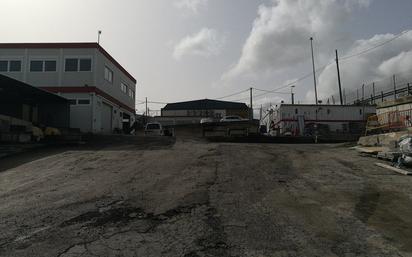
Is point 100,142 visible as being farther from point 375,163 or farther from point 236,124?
point 375,163

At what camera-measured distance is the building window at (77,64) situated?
31984mm

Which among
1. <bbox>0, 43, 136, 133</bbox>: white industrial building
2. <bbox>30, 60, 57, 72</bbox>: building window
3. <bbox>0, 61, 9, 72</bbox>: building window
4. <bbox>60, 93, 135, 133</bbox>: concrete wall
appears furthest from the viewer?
<bbox>0, 61, 9, 72</bbox>: building window

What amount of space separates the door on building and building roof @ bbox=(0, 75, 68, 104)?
4168 millimetres

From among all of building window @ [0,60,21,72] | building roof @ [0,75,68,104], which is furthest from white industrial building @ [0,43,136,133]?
building roof @ [0,75,68,104]

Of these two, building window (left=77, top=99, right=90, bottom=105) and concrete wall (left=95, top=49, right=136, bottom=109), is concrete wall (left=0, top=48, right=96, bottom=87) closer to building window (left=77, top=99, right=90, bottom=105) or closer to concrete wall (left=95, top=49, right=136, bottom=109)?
concrete wall (left=95, top=49, right=136, bottom=109)

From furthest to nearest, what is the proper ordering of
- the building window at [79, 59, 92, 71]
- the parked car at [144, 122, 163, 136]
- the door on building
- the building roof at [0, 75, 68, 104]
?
the parked car at [144, 122, 163, 136], the door on building, the building window at [79, 59, 92, 71], the building roof at [0, 75, 68, 104]

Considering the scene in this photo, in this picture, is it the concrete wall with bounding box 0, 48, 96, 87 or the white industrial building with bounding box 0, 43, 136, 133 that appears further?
the concrete wall with bounding box 0, 48, 96, 87

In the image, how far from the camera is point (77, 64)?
32.1 meters

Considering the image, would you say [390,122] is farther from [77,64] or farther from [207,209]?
[77,64]

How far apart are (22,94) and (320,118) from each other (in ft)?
87.6

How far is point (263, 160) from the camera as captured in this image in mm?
16000

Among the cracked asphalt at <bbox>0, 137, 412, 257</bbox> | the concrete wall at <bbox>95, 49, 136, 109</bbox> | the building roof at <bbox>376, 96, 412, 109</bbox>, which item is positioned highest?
the concrete wall at <bbox>95, 49, 136, 109</bbox>

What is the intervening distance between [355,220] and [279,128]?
103ft

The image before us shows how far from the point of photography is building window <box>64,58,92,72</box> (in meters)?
32.0
